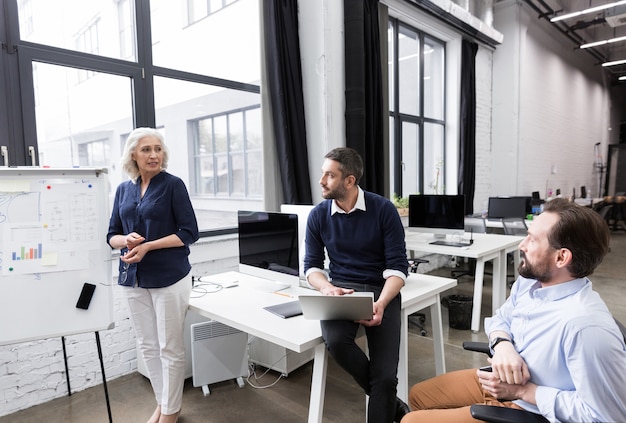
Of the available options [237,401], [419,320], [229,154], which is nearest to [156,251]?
[237,401]

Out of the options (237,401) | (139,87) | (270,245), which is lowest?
(237,401)

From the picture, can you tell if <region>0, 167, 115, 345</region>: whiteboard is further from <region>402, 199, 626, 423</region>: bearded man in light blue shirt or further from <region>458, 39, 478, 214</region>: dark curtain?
<region>458, 39, 478, 214</region>: dark curtain

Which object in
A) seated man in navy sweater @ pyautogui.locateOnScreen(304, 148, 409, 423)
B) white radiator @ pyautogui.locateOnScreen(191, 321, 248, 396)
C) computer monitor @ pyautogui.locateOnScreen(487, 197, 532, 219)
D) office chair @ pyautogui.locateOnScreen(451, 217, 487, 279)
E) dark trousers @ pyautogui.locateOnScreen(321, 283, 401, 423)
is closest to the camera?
dark trousers @ pyautogui.locateOnScreen(321, 283, 401, 423)

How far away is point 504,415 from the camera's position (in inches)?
41.4

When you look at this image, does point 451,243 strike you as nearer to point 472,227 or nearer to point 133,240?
point 472,227

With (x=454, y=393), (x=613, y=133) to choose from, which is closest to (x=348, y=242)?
(x=454, y=393)

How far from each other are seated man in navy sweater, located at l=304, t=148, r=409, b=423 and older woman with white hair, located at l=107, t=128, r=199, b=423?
2.18 ft

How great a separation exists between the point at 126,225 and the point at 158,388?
89 centimetres

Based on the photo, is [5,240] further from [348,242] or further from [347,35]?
[347,35]

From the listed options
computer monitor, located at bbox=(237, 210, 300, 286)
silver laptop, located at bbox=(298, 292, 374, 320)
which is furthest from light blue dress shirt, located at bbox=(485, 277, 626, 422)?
computer monitor, located at bbox=(237, 210, 300, 286)

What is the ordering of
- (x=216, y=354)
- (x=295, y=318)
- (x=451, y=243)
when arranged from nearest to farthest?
(x=295, y=318), (x=216, y=354), (x=451, y=243)

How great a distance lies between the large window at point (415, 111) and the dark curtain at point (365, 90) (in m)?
0.97

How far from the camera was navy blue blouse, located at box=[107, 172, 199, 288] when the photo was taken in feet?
6.28

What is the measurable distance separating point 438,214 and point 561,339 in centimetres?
284
